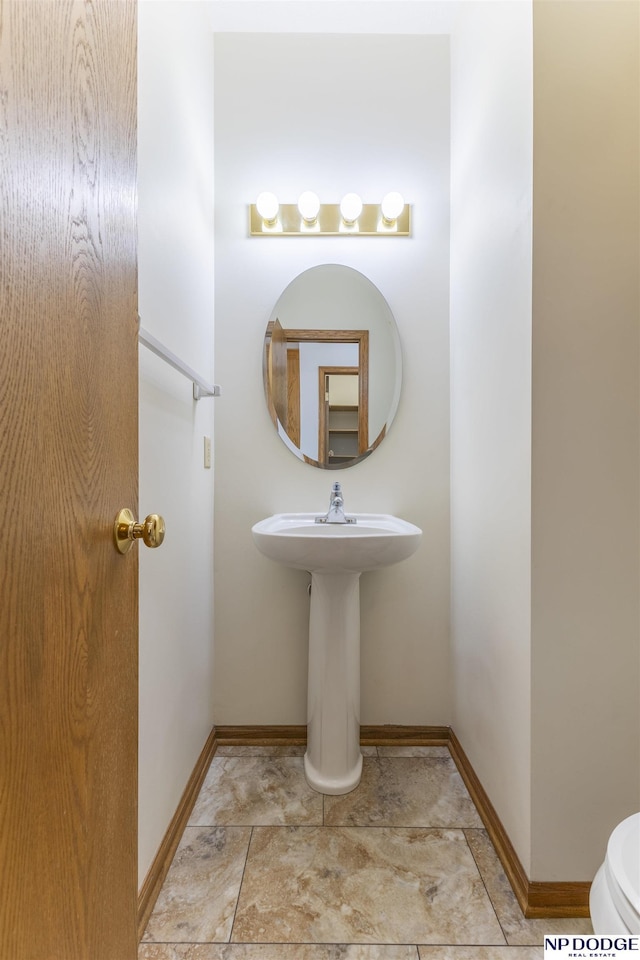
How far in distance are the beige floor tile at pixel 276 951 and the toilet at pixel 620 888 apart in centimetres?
51

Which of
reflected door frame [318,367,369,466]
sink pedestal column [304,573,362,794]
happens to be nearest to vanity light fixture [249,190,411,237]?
reflected door frame [318,367,369,466]

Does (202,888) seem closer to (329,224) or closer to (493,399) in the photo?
(493,399)

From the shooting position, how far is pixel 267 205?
1.71 meters

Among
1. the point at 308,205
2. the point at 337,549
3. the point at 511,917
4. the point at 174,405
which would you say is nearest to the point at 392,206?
the point at 308,205

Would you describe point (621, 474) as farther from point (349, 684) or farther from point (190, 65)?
point (190, 65)

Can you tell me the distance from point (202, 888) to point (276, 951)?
9.5 inches

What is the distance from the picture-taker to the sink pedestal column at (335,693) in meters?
1.49

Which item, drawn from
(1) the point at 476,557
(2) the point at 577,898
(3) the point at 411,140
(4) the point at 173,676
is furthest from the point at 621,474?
(3) the point at 411,140

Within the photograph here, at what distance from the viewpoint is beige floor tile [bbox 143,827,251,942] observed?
3.39 ft

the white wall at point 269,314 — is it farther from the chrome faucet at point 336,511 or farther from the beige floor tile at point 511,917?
the beige floor tile at point 511,917

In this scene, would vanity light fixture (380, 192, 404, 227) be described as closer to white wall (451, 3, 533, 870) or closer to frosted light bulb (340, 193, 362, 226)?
frosted light bulb (340, 193, 362, 226)

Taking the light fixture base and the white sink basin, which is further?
the light fixture base

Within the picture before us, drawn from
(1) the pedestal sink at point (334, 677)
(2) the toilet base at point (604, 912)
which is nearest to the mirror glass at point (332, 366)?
(1) the pedestal sink at point (334, 677)

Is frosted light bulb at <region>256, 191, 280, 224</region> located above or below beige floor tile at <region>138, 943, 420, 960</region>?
above
